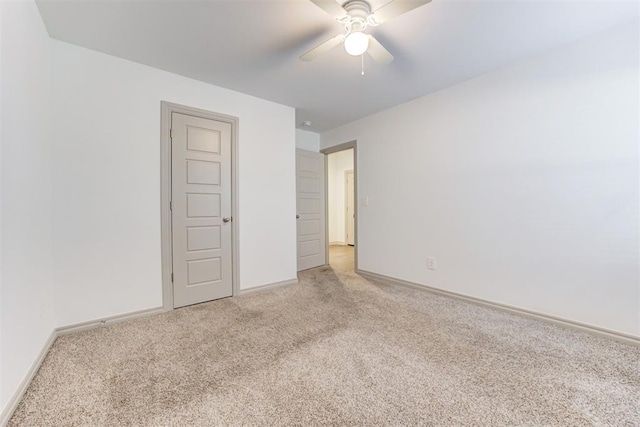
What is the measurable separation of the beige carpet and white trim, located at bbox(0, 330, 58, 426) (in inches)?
1.2

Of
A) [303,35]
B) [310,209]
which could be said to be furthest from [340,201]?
[303,35]

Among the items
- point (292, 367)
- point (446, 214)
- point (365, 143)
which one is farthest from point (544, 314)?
point (365, 143)

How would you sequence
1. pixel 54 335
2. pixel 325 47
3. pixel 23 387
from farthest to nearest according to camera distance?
pixel 54 335 → pixel 325 47 → pixel 23 387

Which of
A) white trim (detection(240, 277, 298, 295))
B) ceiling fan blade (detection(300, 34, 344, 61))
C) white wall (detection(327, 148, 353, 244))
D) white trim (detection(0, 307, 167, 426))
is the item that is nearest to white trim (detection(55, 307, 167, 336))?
white trim (detection(0, 307, 167, 426))

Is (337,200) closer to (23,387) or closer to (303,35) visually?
(303,35)

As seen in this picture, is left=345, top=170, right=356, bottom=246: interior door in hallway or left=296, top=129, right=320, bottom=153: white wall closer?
left=296, top=129, right=320, bottom=153: white wall

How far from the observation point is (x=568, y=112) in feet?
7.23

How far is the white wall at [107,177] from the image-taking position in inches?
83.3

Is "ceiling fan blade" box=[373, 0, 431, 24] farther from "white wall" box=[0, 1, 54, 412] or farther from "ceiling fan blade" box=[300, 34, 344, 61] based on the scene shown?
"white wall" box=[0, 1, 54, 412]

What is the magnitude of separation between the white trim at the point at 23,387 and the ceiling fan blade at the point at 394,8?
2833mm

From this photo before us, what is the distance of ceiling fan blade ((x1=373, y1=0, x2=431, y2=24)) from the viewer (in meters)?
1.46

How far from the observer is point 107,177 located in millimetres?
2273

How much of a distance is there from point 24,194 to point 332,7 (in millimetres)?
2139

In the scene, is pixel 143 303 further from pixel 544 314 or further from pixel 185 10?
pixel 544 314
